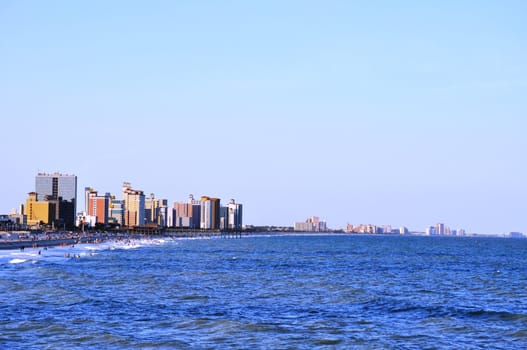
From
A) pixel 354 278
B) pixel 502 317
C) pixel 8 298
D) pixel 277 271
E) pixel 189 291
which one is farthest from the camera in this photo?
pixel 277 271

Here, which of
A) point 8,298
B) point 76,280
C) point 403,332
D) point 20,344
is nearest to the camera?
point 20,344

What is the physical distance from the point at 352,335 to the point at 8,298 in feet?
84.2

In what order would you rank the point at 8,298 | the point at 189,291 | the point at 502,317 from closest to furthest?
the point at 502,317 < the point at 8,298 < the point at 189,291

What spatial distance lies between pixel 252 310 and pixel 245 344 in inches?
441

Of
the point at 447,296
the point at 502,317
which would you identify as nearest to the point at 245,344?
the point at 502,317

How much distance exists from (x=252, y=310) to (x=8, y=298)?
57.3 ft

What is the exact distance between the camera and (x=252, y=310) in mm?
42531

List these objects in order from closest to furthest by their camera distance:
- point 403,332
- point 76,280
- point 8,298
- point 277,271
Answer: point 403,332 → point 8,298 → point 76,280 → point 277,271

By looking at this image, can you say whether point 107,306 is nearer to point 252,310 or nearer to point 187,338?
point 252,310

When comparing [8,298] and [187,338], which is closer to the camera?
[187,338]

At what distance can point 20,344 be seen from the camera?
3033 centimetres

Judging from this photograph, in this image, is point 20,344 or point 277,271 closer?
point 20,344

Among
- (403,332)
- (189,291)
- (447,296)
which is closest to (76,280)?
(189,291)

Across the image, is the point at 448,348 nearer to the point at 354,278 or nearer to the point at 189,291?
the point at 189,291
